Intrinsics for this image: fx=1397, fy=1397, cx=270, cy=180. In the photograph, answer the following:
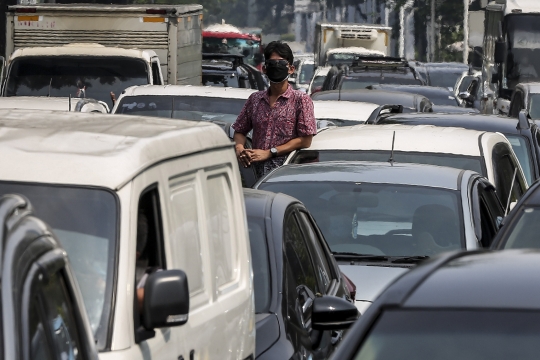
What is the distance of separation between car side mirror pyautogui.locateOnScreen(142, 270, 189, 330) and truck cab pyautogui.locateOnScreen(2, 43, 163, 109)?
12952 millimetres

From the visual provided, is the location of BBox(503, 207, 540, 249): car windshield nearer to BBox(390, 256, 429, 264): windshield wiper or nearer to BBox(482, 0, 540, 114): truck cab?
BBox(390, 256, 429, 264): windshield wiper

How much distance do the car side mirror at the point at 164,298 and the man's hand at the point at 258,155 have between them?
5.82 m

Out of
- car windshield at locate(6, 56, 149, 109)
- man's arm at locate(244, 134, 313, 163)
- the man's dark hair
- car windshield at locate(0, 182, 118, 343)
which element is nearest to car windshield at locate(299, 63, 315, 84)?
car windshield at locate(6, 56, 149, 109)

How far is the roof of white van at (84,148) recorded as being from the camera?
405 cm

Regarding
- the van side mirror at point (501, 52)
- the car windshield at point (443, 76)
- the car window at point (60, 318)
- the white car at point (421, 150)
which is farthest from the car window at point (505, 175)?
the car windshield at point (443, 76)

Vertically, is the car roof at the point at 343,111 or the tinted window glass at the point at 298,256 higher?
the tinted window glass at the point at 298,256

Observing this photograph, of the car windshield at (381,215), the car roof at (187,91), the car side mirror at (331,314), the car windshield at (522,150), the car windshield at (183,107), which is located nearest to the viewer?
the car side mirror at (331,314)

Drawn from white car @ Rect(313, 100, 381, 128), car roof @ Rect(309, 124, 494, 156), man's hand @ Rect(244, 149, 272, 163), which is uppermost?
car roof @ Rect(309, 124, 494, 156)

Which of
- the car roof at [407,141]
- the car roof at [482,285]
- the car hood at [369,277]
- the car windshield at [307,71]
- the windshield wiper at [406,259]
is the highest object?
the car roof at [482,285]

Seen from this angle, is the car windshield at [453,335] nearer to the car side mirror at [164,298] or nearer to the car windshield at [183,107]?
the car side mirror at [164,298]

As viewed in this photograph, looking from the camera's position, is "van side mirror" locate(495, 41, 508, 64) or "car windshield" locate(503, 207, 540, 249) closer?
"car windshield" locate(503, 207, 540, 249)

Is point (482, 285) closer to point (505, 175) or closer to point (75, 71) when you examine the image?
point (505, 175)

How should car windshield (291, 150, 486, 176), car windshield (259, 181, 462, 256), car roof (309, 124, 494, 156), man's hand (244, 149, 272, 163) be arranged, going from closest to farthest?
car windshield (259, 181, 462, 256)
car windshield (291, 150, 486, 176)
car roof (309, 124, 494, 156)
man's hand (244, 149, 272, 163)

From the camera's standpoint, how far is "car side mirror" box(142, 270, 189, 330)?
12.8 ft
